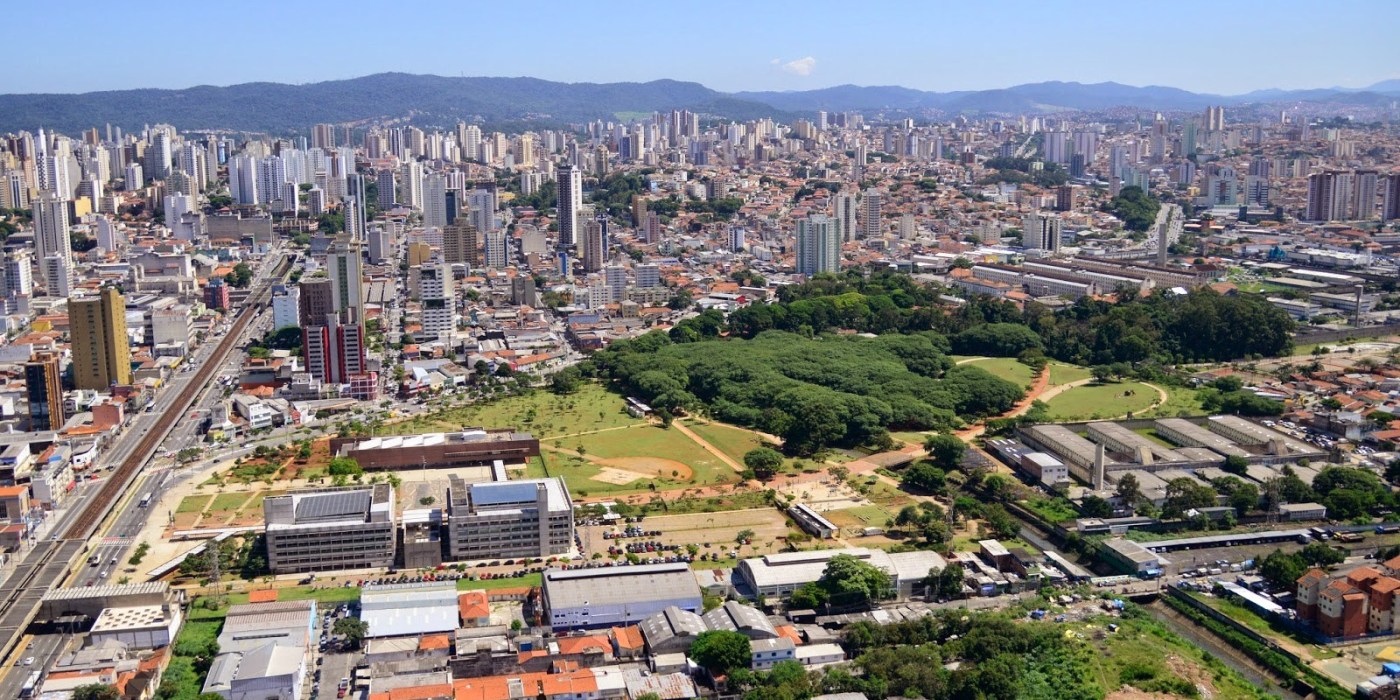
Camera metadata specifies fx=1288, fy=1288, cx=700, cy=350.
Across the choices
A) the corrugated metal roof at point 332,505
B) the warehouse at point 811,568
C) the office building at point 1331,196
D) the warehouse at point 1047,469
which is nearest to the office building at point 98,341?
the corrugated metal roof at point 332,505

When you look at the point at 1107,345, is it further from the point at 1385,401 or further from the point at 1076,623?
the point at 1076,623

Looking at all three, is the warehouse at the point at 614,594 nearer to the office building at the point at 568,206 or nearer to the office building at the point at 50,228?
the office building at the point at 50,228

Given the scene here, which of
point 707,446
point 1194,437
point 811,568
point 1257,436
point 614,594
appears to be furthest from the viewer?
point 707,446

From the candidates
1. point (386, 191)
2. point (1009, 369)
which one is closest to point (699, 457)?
point (1009, 369)

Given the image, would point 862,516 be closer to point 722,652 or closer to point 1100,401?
point 722,652

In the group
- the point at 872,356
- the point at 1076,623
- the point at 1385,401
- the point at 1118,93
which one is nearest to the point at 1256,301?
the point at 1385,401
